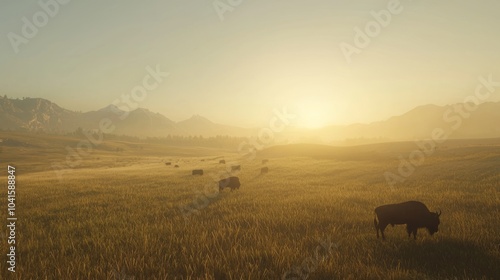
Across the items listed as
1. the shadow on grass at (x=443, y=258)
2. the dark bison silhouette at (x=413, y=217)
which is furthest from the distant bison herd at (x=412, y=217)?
the shadow on grass at (x=443, y=258)

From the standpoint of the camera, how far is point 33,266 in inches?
209

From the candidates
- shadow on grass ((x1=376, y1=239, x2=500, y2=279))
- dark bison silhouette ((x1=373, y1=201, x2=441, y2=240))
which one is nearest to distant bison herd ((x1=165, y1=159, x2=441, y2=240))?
dark bison silhouette ((x1=373, y1=201, x2=441, y2=240))

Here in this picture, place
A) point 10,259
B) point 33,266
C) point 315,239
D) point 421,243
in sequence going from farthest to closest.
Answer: point 315,239
point 421,243
point 10,259
point 33,266

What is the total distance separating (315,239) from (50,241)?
255 inches

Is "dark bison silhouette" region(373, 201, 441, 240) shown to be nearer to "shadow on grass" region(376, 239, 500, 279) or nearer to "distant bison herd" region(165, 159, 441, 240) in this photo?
"distant bison herd" region(165, 159, 441, 240)

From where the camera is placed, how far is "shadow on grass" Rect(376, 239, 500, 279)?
481cm

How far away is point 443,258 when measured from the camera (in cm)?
536

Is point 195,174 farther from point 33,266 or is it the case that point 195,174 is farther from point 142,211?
point 33,266

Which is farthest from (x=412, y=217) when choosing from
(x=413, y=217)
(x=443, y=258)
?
(x=443, y=258)

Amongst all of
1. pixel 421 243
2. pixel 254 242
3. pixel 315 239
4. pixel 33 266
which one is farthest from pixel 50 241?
pixel 421 243

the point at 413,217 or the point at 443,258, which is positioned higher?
the point at 413,217

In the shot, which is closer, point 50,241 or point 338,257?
point 338,257

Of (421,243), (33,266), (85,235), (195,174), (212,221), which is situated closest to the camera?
(33,266)

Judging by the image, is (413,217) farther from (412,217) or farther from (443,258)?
(443,258)
